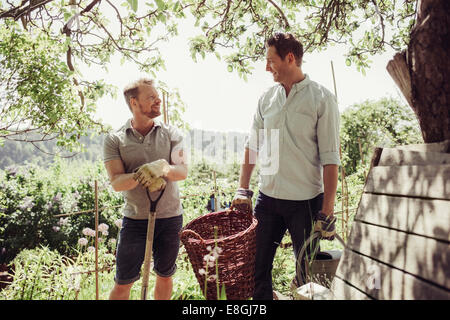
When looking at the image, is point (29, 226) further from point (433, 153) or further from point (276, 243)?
point (433, 153)

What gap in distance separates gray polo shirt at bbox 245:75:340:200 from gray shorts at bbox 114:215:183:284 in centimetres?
74

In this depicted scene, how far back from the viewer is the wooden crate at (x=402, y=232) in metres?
0.93

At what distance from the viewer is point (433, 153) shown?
44.2 inches

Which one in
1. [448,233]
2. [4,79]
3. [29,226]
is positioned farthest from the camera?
[29,226]

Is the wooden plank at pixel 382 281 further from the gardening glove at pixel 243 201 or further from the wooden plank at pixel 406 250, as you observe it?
the gardening glove at pixel 243 201

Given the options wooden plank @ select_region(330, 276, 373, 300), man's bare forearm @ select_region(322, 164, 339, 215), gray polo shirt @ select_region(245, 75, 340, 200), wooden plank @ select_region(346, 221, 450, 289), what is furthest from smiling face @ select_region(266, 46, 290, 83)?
wooden plank @ select_region(330, 276, 373, 300)

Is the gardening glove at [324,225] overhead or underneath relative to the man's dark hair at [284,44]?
underneath

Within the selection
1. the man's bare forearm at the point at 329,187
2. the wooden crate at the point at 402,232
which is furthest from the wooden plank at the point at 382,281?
the man's bare forearm at the point at 329,187

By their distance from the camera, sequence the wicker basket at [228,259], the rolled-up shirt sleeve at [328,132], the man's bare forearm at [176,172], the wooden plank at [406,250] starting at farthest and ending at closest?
1. the man's bare forearm at [176,172]
2. the rolled-up shirt sleeve at [328,132]
3. the wicker basket at [228,259]
4. the wooden plank at [406,250]

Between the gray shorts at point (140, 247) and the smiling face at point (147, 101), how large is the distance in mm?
764

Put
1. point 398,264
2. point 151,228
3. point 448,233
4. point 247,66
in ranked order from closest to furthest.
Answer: point 448,233 < point 398,264 < point 151,228 < point 247,66

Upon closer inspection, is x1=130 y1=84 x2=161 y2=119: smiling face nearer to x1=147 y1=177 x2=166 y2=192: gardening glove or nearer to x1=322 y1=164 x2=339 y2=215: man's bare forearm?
x1=147 y1=177 x2=166 y2=192: gardening glove
